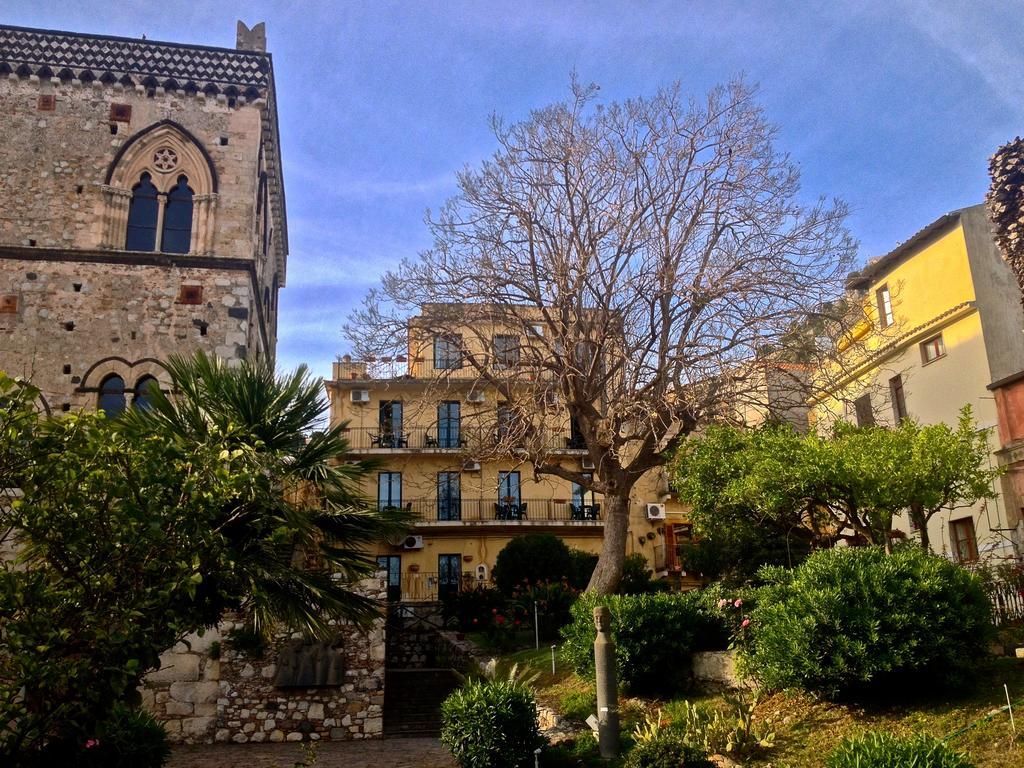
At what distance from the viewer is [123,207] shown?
19.4m

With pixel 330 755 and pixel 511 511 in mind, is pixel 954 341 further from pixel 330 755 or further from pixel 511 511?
pixel 330 755

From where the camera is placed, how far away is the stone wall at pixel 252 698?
14727mm

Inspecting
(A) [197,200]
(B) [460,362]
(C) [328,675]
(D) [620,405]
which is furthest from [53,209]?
(D) [620,405]

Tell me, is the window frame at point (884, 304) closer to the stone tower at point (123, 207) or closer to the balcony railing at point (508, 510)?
the balcony railing at point (508, 510)

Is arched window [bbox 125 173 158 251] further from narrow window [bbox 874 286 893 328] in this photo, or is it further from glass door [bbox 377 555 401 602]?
narrow window [bbox 874 286 893 328]

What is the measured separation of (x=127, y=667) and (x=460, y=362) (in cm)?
1043

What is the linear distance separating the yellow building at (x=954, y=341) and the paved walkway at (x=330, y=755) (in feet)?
38.8

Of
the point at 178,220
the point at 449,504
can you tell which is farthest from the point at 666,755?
the point at 449,504

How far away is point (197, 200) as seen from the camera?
19.8 meters

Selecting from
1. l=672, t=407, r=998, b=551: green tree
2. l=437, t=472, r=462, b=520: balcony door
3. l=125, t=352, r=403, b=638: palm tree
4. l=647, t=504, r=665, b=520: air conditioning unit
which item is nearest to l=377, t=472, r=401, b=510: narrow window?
l=437, t=472, r=462, b=520: balcony door

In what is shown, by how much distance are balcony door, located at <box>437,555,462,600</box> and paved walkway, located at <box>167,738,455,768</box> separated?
16024mm

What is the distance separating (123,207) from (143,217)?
46 cm

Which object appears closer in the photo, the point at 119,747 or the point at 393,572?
the point at 119,747

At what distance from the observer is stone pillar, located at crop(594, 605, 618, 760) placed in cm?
1007
